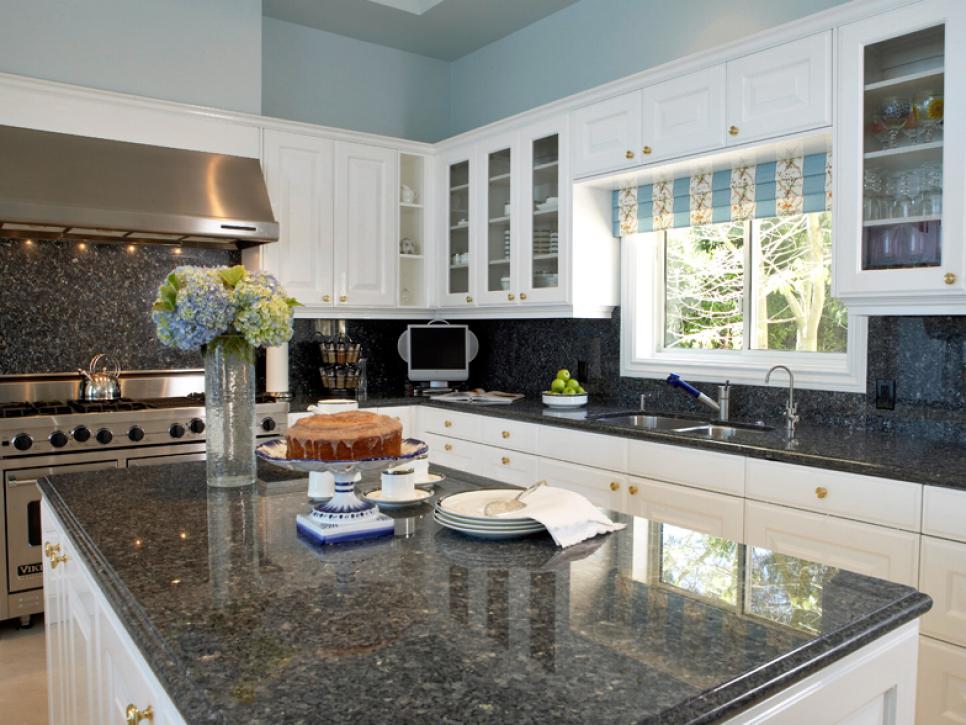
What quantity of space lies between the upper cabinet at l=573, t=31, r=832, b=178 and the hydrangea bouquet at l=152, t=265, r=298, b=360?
6.42 ft

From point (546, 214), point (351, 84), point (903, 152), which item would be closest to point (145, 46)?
point (351, 84)

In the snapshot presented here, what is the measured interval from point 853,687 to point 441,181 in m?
3.88

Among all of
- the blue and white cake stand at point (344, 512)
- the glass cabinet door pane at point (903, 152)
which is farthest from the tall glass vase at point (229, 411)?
the glass cabinet door pane at point (903, 152)

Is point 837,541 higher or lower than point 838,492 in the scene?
lower

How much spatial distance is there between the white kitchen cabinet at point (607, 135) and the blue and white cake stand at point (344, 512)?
2.30 metres

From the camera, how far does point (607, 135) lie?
351cm

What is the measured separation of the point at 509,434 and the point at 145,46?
2598 mm

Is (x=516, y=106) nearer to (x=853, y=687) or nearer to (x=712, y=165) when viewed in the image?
(x=712, y=165)

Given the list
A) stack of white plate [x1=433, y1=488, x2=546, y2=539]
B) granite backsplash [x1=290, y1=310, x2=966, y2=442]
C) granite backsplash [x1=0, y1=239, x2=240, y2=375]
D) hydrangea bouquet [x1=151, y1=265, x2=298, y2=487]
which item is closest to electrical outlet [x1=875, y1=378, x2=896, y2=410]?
granite backsplash [x1=290, y1=310, x2=966, y2=442]

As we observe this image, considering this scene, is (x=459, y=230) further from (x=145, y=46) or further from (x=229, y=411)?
(x=229, y=411)

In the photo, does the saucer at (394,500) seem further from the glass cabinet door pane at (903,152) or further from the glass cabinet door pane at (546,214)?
the glass cabinet door pane at (546,214)

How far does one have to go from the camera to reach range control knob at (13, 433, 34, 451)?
3.13 metres

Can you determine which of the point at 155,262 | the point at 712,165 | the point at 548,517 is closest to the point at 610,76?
the point at 712,165

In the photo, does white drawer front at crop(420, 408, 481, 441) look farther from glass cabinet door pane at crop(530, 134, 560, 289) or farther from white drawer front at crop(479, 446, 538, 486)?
glass cabinet door pane at crop(530, 134, 560, 289)
